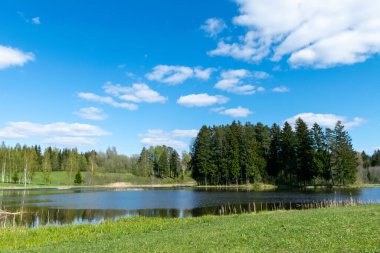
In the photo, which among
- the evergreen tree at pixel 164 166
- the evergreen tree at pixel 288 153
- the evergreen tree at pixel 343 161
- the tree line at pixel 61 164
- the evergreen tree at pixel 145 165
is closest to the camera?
the evergreen tree at pixel 343 161

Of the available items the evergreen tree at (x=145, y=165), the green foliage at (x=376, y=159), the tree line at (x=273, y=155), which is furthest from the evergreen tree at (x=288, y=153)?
Result: the evergreen tree at (x=145, y=165)

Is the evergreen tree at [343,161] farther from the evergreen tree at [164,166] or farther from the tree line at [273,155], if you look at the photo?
the evergreen tree at [164,166]

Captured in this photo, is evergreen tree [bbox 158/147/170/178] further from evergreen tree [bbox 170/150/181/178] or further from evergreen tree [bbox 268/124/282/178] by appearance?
evergreen tree [bbox 268/124/282/178]

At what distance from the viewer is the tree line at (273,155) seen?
95.1 metres

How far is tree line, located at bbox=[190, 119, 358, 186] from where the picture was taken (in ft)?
312

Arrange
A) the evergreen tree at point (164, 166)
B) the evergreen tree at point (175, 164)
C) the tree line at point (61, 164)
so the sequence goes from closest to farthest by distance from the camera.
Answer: the tree line at point (61, 164) → the evergreen tree at point (175, 164) → the evergreen tree at point (164, 166)

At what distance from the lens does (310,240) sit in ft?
50.0

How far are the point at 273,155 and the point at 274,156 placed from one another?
57cm

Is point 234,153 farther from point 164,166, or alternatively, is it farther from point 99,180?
point 99,180

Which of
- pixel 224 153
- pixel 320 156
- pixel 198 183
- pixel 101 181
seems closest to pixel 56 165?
Answer: pixel 101 181

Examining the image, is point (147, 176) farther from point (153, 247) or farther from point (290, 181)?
point (153, 247)

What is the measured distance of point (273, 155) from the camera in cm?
11375

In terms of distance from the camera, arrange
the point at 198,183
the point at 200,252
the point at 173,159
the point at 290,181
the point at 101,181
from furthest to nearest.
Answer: the point at 173,159 → the point at 101,181 → the point at 198,183 → the point at 290,181 → the point at 200,252

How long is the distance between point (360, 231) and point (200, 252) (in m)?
7.91
